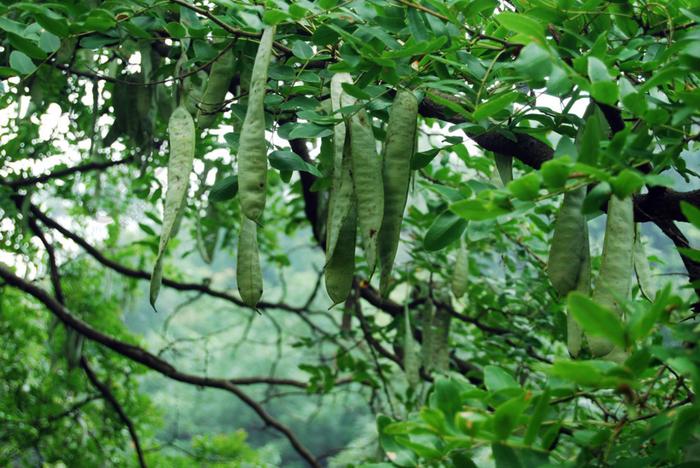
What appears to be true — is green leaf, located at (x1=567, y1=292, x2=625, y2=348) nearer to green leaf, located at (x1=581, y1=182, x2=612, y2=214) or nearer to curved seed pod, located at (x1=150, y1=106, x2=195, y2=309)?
green leaf, located at (x1=581, y1=182, x2=612, y2=214)

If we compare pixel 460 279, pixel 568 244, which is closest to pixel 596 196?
pixel 568 244

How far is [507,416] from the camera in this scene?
824 mm

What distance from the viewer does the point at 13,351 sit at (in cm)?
400

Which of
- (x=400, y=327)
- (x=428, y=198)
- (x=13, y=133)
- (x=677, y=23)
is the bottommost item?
(x=677, y=23)

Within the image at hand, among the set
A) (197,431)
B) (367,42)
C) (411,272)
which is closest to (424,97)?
(367,42)

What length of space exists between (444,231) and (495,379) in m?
0.19

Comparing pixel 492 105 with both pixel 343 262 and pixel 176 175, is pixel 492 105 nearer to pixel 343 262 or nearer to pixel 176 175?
pixel 343 262

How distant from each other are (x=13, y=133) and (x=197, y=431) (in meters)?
12.4

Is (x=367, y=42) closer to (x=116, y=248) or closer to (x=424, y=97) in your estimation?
(x=424, y=97)

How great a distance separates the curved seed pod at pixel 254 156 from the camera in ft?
3.23

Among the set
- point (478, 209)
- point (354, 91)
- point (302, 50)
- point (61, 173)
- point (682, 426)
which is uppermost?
point (61, 173)

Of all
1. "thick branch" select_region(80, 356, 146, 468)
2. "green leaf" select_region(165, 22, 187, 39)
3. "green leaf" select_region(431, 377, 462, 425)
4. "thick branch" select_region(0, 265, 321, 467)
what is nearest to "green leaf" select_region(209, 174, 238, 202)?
"green leaf" select_region(165, 22, 187, 39)

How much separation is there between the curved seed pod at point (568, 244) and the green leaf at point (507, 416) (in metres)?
0.21

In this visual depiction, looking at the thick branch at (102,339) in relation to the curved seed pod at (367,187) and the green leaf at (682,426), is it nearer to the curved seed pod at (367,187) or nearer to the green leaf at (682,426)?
the curved seed pod at (367,187)
